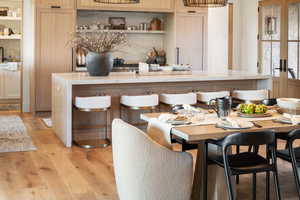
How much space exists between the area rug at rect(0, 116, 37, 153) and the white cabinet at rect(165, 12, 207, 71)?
Result: 131 inches

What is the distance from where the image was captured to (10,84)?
383 inches

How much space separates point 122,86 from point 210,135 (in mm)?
3178

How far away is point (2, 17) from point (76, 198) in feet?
22.4

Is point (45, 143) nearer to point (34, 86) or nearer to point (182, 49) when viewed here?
point (34, 86)

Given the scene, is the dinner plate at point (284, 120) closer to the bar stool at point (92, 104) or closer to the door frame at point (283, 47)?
the bar stool at point (92, 104)

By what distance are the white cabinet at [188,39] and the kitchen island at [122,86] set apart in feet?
8.24

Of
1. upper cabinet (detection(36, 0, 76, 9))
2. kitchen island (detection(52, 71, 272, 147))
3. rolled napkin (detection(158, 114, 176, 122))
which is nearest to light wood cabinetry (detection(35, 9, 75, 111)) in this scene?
upper cabinet (detection(36, 0, 76, 9))

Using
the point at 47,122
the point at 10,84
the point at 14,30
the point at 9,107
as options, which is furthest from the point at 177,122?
the point at 14,30

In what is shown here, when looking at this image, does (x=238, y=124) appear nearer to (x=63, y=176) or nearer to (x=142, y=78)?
(x=63, y=176)

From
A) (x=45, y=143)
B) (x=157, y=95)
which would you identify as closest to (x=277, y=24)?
(x=157, y=95)

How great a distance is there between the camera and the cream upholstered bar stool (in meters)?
5.92

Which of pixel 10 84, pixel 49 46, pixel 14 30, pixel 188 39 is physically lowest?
pixel 10 84

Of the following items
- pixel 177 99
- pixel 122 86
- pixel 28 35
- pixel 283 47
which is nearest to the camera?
pixel 177 99

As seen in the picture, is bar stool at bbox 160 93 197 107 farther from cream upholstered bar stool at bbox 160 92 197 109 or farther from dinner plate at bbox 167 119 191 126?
dinner plate at bbox 167 119 191 126
